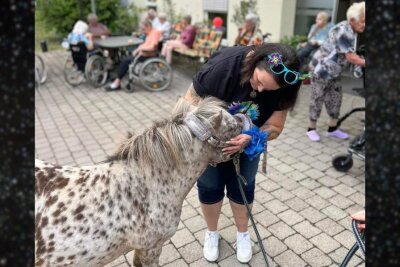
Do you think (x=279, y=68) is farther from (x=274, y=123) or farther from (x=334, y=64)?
(x=334, y=64)

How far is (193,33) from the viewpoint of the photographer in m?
8.94

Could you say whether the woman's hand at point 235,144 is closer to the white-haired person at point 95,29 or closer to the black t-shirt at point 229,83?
the black t-shirt at point 229,83

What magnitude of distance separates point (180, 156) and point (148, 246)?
54 cm

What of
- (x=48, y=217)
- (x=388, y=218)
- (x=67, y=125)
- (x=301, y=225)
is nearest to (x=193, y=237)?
(x=301, y=225)

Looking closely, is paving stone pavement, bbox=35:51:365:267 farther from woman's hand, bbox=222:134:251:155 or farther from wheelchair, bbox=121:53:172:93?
woman's hand, bbox=222:134:251:155

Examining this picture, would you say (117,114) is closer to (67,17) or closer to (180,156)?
(180,156)

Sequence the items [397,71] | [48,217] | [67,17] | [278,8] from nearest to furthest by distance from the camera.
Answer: [397,71] < [48,217] < [278,8] < [67,17]

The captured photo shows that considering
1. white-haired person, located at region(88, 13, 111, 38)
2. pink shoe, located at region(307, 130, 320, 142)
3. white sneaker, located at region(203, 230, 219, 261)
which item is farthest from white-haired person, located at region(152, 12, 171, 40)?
white sneaker, located at region(203, 230, 219, 261)

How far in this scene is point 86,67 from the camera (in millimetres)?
7898

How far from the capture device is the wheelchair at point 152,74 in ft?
25.5

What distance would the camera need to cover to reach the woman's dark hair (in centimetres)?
205

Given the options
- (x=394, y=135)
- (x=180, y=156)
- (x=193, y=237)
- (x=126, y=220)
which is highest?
(x=394, y=135)

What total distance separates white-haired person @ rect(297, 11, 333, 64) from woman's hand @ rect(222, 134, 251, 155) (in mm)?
5839

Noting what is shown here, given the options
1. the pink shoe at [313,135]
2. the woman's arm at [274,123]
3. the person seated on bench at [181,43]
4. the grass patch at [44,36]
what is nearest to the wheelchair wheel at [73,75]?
the person seated on bench at [181,43]
